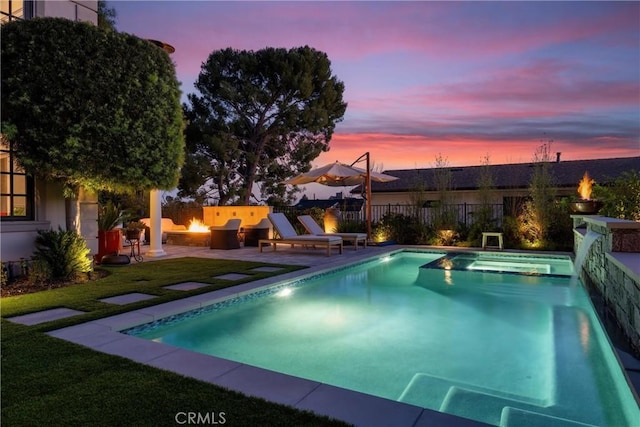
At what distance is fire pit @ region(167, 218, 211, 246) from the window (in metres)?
5.73

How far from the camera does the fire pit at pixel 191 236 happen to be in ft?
40.1

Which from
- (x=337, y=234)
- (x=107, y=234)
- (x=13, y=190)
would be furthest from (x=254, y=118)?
(x=13, y=190)

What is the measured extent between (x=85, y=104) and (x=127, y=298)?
3003 mm

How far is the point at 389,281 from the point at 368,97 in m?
10.4

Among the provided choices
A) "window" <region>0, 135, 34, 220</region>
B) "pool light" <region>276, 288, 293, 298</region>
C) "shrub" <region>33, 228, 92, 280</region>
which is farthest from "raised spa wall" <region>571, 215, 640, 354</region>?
"window" <region>0, 135, 34, 220</region>

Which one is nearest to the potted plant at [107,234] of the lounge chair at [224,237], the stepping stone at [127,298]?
the lounge chair at [224,237]

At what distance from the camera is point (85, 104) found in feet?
19.2

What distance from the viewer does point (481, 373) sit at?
3434mm

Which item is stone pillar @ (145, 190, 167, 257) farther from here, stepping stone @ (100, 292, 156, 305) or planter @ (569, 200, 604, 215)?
planter @ (569, 200, 604, 215)

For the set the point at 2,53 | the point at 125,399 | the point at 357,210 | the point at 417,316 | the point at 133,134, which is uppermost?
the point at 2,53

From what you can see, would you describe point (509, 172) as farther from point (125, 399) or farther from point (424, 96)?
point (125, 399)

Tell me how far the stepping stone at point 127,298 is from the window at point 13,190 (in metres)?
2.86

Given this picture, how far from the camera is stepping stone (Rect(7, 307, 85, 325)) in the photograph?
159 inches

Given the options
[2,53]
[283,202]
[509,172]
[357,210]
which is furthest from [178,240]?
[509,172]
